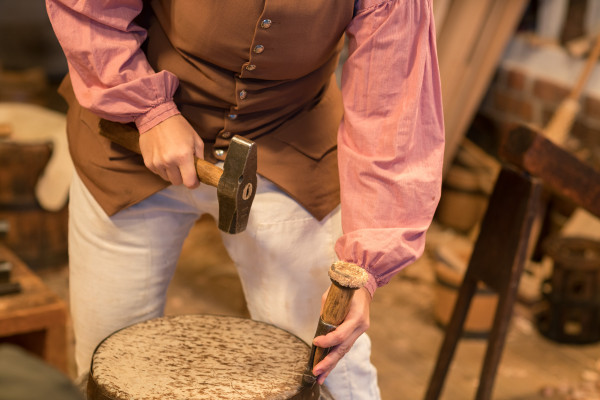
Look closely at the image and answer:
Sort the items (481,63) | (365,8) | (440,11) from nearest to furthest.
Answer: (365,8) < (440,11) < (481,63)

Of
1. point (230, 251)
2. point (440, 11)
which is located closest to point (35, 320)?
point (230, 251)

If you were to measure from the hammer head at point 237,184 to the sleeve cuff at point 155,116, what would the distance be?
0.53ft

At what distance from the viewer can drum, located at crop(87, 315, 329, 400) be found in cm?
105

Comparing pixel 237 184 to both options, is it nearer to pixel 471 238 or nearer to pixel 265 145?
pixel 265 145

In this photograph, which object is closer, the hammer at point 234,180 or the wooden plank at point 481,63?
the hammer at point 234,180

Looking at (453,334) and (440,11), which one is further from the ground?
(440,11)

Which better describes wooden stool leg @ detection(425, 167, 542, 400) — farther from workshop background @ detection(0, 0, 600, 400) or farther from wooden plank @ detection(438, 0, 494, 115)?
wooden plank @ detection(438, 0, 494, 115)

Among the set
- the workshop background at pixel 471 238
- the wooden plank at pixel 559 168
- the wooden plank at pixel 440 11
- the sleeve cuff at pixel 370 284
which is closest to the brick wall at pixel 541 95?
the workshop background at pixel 471 238

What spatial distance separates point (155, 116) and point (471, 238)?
8.66 feet

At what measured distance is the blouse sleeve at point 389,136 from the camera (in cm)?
114

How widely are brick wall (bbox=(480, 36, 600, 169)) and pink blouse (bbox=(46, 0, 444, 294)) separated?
228 cm

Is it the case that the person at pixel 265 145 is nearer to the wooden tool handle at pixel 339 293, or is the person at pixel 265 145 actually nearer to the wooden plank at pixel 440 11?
the wooden tool handle at pixel 339 293

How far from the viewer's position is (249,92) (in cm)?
123

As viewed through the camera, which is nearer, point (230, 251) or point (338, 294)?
point (338, 294)
